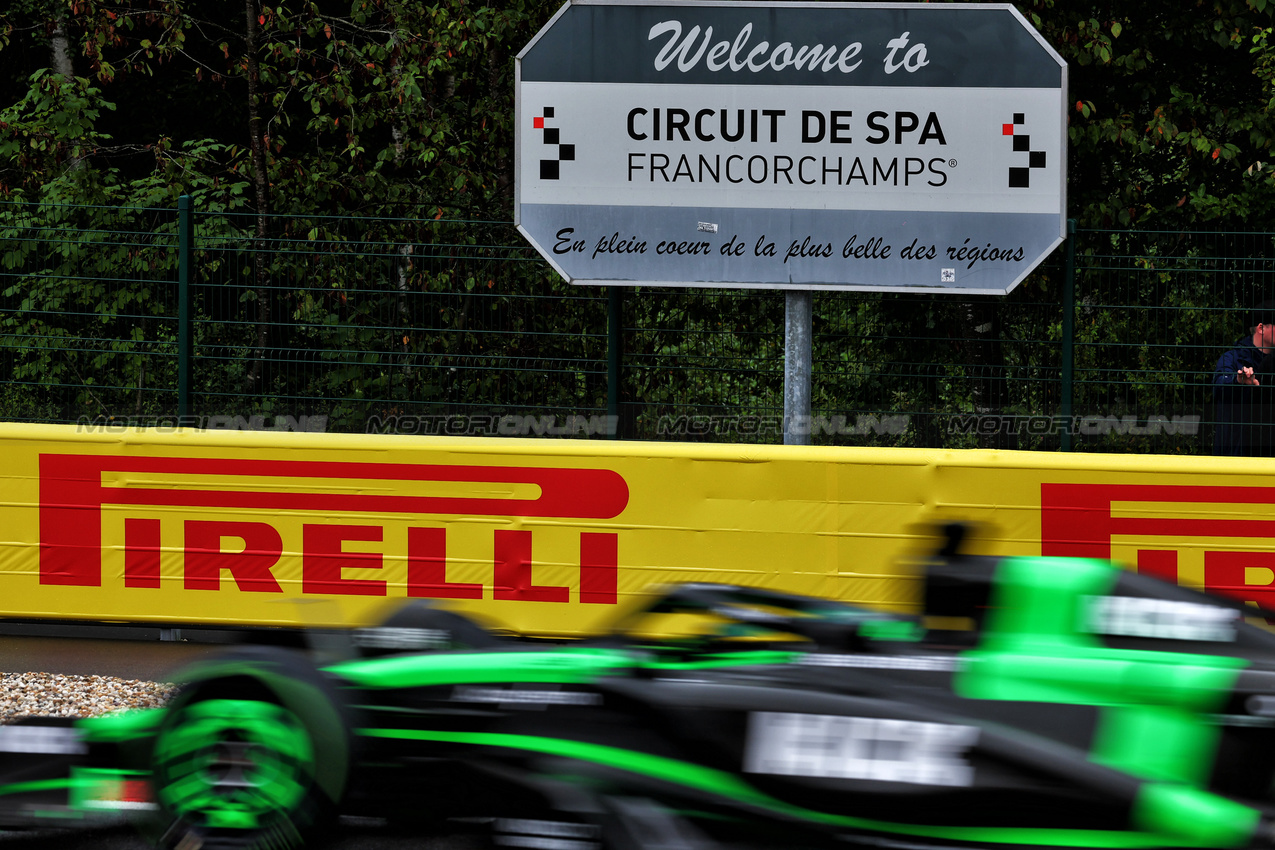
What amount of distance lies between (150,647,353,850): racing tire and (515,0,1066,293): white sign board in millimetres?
5231

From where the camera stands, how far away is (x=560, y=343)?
28.6 feet

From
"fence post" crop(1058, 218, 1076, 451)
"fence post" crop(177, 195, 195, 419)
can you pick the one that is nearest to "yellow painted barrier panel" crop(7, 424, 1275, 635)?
"fence post" crop(177, 195, 195, 419)

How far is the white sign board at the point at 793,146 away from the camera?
8406 mm

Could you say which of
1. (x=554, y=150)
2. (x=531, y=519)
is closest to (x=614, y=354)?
(x=554, y=150)

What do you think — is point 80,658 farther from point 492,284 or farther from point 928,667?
point 928,667

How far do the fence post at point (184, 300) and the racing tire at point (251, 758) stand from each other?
5.21 metres

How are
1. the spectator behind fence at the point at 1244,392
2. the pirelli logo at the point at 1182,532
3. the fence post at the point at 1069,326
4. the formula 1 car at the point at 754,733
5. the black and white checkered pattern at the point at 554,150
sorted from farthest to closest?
the black and white checkered pattern at the point at 554,150 < the fence post at the point at 1069,326 < the spectator behind fence at the point at 1244,392 < the pirelli logo at the point at 1182,532 < the formula 1 car at the point at 754,733

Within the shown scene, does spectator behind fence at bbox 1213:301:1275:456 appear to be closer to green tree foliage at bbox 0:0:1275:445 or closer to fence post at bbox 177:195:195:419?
green tree foliage at bbox 0:0:1275:445

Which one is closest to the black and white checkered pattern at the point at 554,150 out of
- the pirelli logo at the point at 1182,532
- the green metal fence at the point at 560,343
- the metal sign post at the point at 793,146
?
the metal sign post at the point at 793,146

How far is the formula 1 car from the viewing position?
3.14m

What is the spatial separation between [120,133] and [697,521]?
13.1 meters

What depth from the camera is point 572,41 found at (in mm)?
8594

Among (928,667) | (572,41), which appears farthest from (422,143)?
(928,667)

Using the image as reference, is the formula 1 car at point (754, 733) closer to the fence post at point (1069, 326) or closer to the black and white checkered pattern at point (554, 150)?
the fence post at point (1069, 326)
